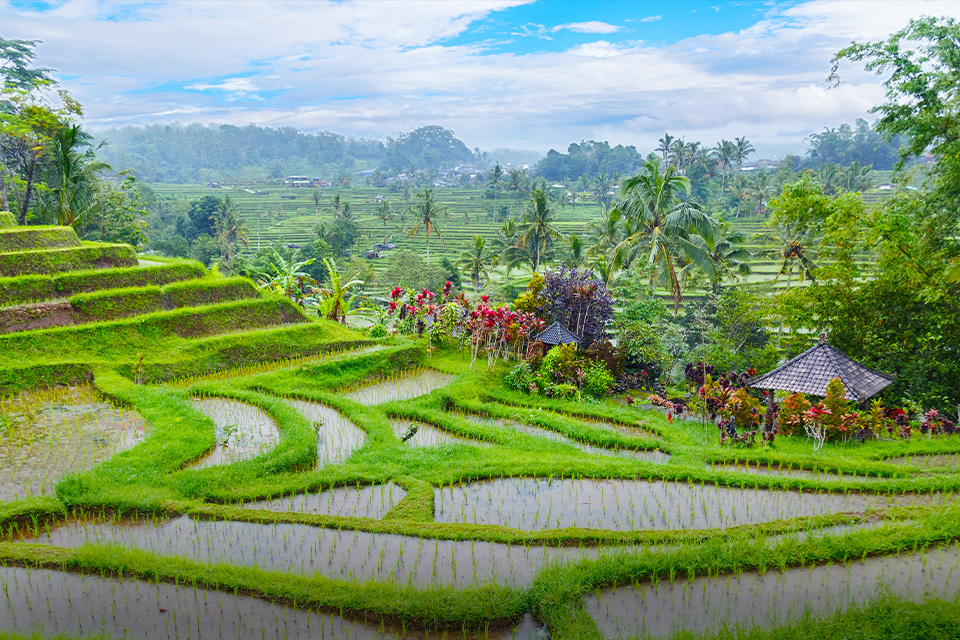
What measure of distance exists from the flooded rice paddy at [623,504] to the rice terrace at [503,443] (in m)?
0.04

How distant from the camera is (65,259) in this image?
11.9 meters

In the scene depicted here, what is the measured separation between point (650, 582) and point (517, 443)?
371 cm

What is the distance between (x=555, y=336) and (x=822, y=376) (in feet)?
16.1

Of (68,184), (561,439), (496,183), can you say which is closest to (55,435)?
(561,439)

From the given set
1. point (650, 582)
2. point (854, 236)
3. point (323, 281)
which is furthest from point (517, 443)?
point (323, 281)

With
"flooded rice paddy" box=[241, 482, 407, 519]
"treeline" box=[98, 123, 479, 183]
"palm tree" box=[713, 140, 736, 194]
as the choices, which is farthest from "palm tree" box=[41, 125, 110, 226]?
"treeline" box=[98, 123, 479, 183]

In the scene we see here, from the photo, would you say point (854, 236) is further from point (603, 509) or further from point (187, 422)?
point (187, 422)

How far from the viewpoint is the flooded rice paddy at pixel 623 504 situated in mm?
5883

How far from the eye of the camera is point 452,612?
4098 mm

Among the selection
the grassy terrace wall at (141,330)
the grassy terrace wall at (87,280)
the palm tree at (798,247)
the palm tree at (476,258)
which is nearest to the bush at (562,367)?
the grassy terrace wall at (141,330)

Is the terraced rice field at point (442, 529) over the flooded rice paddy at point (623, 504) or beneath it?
over

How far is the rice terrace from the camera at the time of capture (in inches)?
171

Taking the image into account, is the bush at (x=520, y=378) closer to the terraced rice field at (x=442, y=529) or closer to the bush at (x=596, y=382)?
the bush at (x=596, y=382)

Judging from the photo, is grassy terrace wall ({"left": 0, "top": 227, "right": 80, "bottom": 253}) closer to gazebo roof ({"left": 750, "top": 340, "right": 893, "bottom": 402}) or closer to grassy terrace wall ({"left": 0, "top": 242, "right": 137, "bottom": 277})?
grassy terrace wall ({"left": 0, "top": 242, "right": 137, "bottom": 277})
